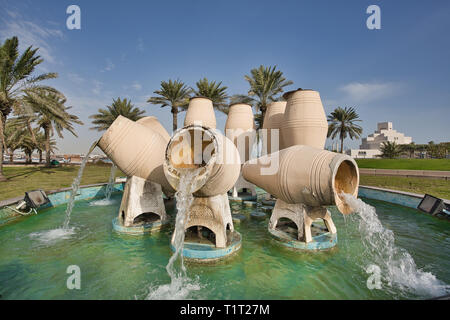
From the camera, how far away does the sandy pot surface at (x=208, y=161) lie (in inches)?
198

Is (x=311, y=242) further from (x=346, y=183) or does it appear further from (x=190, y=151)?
(x=190, y=151)

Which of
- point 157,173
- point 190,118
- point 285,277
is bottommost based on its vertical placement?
point 285,277

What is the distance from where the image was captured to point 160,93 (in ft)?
76.2

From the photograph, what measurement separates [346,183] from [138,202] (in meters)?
6.70

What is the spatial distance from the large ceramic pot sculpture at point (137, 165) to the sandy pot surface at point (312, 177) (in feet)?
12.7

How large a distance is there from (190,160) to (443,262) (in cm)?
731

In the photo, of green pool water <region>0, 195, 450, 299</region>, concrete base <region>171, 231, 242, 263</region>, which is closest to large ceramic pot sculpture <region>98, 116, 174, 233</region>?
green pool water <region>0, 195, 450, 299</region>

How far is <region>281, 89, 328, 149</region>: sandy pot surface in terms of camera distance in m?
8.41

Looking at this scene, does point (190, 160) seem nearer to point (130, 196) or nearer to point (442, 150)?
point (130, 196)

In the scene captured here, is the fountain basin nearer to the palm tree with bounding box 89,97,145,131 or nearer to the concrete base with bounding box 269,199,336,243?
the concrete base with bounding box 269,199,336,243

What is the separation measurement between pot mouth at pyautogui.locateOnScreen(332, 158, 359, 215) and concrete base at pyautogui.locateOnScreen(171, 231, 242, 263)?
9.72 feet

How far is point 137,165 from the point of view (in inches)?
284

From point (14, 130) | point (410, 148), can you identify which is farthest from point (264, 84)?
point (410, 148)
